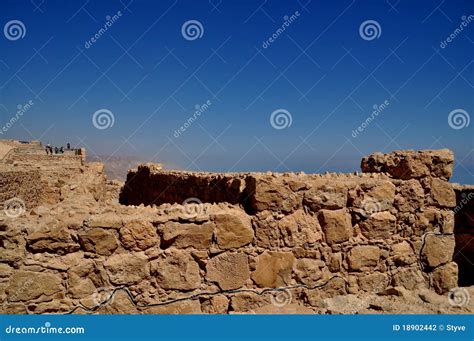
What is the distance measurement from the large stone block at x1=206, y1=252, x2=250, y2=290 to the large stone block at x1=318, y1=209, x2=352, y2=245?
953 millimetres

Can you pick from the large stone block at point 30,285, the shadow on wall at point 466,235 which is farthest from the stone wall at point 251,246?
the shadow on wall at point 466,235

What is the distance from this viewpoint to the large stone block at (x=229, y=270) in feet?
13.5

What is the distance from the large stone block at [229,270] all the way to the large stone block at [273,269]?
13cm

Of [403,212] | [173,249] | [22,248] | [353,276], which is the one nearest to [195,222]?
[173,249]

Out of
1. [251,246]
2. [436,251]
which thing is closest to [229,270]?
[251,246]

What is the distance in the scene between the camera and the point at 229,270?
4.16 meters

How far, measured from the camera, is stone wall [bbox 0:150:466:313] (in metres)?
3.68

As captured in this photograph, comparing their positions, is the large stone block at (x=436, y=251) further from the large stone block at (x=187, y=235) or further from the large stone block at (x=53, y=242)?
the large stone block at (x=53, y=242)

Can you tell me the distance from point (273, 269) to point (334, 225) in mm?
835

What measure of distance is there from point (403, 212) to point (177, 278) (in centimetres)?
271

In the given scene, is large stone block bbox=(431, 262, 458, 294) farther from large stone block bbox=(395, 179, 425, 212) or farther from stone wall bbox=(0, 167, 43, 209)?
stone wall bbox=(0, 167, 43, 209)

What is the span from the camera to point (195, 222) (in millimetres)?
4074

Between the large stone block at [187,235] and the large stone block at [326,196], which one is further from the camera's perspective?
the large stone block at [326,196]

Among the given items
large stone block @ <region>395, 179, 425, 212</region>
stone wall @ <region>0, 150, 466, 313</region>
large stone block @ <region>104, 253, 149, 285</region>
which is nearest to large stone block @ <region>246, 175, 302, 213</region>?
stone wall @ <region>0, 150, 466, 313</region>
